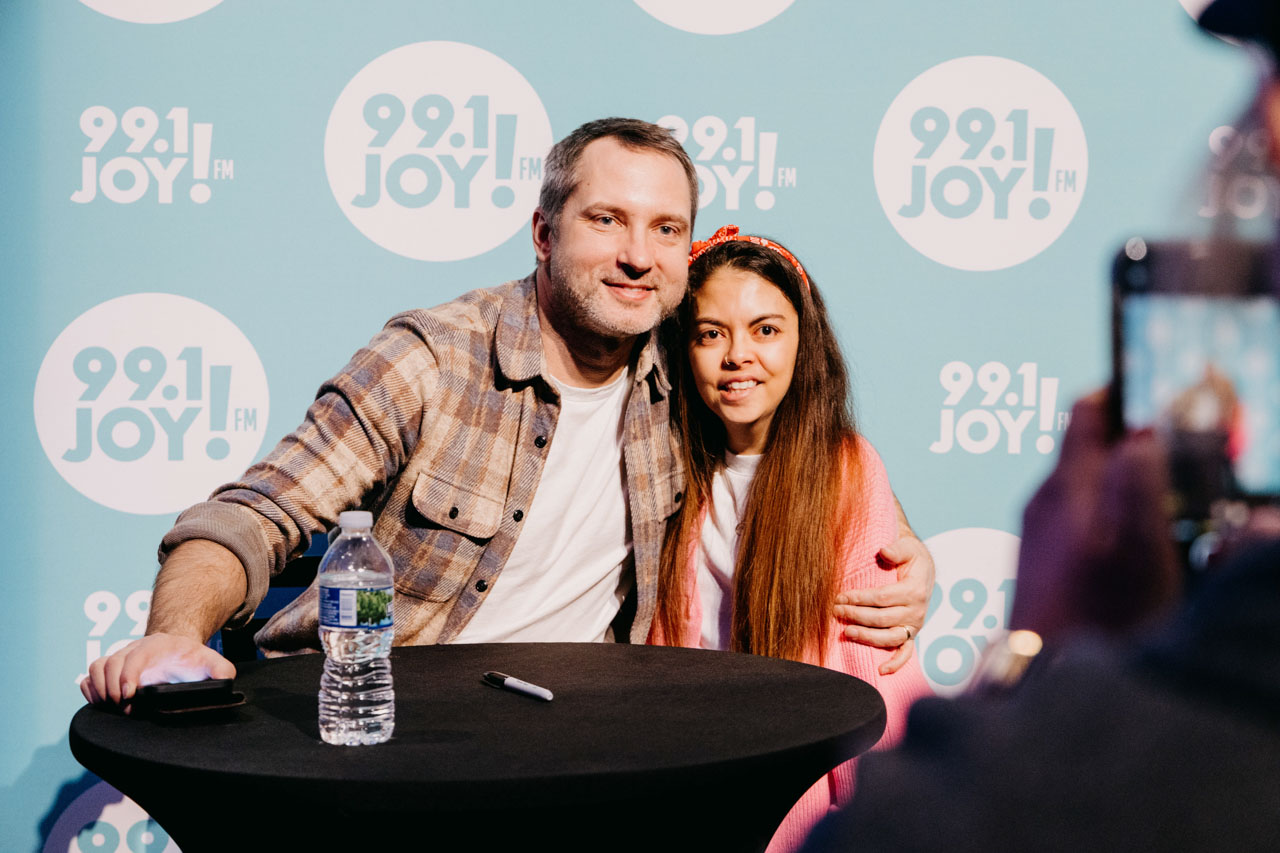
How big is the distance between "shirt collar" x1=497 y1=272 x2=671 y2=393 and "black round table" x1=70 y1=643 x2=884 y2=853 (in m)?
0.87

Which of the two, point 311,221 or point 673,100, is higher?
point 673,100

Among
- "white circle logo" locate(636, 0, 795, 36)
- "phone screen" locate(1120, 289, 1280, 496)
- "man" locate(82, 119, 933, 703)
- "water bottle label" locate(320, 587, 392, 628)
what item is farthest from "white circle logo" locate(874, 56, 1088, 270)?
"phone screen" locate(1120, 289, 1280, 496)

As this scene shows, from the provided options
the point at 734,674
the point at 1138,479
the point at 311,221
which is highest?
the point at 311,221

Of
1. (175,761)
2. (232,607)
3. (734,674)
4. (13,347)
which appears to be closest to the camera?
(175,761)

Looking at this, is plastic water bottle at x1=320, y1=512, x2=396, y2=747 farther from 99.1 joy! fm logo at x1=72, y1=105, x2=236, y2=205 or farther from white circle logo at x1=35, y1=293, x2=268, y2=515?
99.1 joy! fm logo at x1=72, y1=105, x2=236, y2=205

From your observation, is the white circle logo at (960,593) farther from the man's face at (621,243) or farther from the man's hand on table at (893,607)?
the man's face at (621,243)

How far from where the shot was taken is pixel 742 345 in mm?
2045

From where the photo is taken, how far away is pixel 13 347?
250 cm

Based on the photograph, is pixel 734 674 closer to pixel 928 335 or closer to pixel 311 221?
pixel 928 335

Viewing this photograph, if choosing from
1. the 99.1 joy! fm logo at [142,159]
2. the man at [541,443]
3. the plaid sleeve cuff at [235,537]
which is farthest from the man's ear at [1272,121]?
the 99.1 joy! fm logo at [142,159]

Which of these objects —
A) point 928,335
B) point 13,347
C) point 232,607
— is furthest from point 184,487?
point 928,335

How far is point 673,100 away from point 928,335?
92 centimetres

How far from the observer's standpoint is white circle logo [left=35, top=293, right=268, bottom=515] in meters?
2.50

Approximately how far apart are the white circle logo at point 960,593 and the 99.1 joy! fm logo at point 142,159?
212 centimetres
